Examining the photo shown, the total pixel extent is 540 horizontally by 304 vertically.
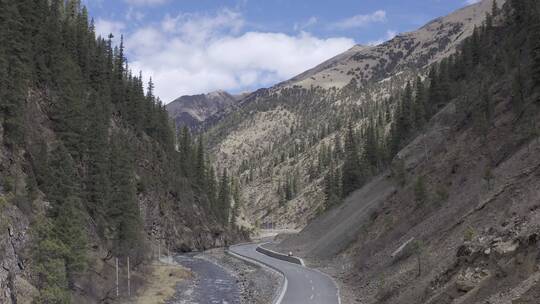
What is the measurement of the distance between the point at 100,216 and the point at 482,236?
3472 cm

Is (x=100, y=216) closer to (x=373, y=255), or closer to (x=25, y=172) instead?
(x=25, y=172)

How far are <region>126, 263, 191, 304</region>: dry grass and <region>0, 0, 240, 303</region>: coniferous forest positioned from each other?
108 inches

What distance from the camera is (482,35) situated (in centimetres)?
7919

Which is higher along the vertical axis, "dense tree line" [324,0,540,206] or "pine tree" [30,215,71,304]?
"dense tree line" [324,0,540,206]

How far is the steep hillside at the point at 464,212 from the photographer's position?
613 inches

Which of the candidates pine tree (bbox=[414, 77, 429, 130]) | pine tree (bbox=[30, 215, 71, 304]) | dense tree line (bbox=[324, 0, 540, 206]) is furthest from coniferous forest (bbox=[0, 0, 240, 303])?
pine tree (bbox=[414, 77, 429, 130])

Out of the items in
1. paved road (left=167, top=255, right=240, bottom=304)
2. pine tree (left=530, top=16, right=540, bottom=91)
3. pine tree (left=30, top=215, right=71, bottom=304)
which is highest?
pine tree (left=530, top=16, right=540, bottom=91)

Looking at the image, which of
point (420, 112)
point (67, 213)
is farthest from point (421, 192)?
point (420, 112)

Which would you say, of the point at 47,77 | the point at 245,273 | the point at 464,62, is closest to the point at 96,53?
the point at 47,77

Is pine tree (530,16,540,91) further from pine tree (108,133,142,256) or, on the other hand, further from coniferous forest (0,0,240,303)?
pine tree (108,133,142,256)

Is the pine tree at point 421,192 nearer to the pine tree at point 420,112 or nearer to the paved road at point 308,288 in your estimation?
the paved road at point 308,288

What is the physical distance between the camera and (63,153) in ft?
119

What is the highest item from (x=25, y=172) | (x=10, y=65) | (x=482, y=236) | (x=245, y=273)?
(x=10, y=65)

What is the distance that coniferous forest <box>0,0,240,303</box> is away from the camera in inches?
1204
